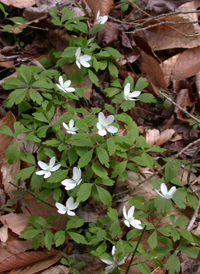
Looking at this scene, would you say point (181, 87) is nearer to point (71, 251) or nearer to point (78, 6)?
point (78, 6)

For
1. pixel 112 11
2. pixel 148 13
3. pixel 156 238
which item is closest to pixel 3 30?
pixel 112 11

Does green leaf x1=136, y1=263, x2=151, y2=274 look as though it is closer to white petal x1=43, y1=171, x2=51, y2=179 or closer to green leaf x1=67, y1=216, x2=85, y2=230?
green leaf x1=67, y1=216, x2=85, y2=230

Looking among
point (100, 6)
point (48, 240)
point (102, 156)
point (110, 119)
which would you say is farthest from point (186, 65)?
point (48, 240)

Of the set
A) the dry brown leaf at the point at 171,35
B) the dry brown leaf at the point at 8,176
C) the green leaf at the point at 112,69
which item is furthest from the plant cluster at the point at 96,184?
the dry brown leaf at the point at 171,35

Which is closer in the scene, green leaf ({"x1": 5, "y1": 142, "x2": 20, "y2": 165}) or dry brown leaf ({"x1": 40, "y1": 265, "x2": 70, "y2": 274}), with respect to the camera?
dry brown leaf ({"x1": 40, "y1": 265, "x2": 70, "y2": 274})

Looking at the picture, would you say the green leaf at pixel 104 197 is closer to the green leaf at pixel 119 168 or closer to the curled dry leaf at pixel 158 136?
the green leaf at pixel 119 168

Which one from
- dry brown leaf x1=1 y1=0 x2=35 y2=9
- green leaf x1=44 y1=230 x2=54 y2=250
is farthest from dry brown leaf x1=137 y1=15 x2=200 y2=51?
green leaf x1=44 y1=230 x2=54 y2=250

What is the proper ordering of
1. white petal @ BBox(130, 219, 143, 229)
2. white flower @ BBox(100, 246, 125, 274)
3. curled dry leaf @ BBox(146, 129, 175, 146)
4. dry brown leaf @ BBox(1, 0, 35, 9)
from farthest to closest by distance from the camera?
1. dry brown leaf @ BBox(1, 0, 35, 9)
2. curled dry leaf @ BBox(146, 129, 175, 146)
3. white petal @ BBox(130, 219, 143, 229)
4. white flower @ BBox(100, 246, 125, 274)

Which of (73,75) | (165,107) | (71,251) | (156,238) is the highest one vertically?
(73,75)
